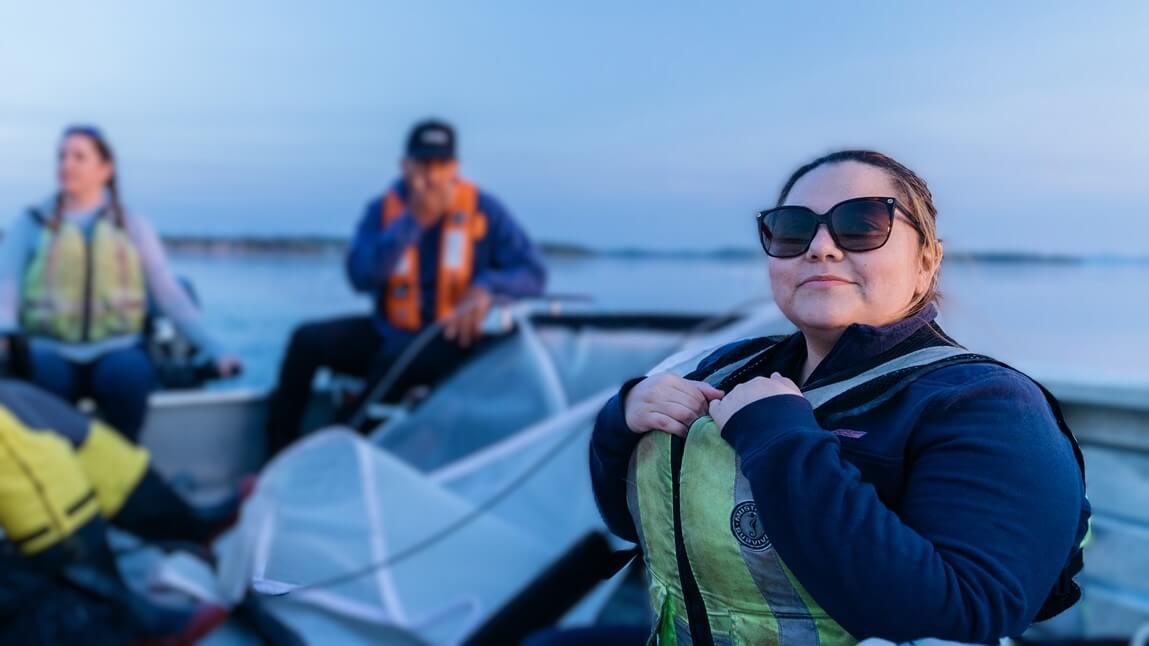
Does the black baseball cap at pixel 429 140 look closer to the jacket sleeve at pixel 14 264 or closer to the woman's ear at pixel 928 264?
the jacket sleeve at pixel 14 264

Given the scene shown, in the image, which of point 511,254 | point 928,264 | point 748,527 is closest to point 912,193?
point 928,264

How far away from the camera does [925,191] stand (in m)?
1.00

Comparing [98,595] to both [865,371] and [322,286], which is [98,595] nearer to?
[865,371]

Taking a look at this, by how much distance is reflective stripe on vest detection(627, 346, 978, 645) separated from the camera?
93cm

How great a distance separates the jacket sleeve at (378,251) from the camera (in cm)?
417

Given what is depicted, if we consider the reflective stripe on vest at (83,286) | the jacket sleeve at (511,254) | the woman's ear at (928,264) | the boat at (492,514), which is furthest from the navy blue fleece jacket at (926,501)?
the reflective stripe on vest at (83,286)

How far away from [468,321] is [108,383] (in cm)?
148

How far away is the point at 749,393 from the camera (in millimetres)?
940

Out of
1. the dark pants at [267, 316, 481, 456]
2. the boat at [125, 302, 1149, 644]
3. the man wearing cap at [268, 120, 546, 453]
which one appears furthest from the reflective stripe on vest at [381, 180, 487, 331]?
the boat at [125, 302, 1149, 644]

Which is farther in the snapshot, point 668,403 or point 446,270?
point 446,270

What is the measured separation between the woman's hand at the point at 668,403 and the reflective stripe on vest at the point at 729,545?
2cm

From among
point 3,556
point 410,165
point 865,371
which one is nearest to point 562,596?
point 3,556

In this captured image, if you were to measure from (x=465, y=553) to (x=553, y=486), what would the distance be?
12.6 inches

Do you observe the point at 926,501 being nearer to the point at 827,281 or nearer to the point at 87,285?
the point at 827,281
